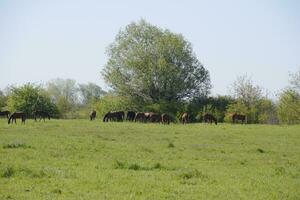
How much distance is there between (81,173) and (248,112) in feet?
185

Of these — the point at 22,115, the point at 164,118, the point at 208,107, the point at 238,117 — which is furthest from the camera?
the point at 208,107

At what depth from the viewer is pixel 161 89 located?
71875mm

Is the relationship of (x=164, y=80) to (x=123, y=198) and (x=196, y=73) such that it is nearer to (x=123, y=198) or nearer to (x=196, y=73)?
(x=196, y=73)

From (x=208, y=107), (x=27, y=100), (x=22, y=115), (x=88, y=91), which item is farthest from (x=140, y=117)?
(x=88, y=91)

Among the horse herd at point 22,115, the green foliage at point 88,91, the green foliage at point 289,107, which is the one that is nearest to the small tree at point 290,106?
the green foliage at point 289,107

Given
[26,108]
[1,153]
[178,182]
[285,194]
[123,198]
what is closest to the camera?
[123,198]

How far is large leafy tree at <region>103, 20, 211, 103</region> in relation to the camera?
71.0m

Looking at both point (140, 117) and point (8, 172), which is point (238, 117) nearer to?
point (140, 117)

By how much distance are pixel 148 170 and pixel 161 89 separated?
177 ft

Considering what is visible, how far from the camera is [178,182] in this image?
50.6 feet

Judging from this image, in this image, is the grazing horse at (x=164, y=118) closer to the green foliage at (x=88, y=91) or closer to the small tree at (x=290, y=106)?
the small tree at (x=290, y=106)

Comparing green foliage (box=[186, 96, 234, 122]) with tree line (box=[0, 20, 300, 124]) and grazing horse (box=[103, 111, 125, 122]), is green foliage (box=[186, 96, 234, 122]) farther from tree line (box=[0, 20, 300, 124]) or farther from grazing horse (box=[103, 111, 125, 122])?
grazing horse (box=[103, 111, 125, 122])

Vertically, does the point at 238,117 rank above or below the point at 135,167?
above

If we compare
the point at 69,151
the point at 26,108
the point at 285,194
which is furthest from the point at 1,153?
the point at 26,108
